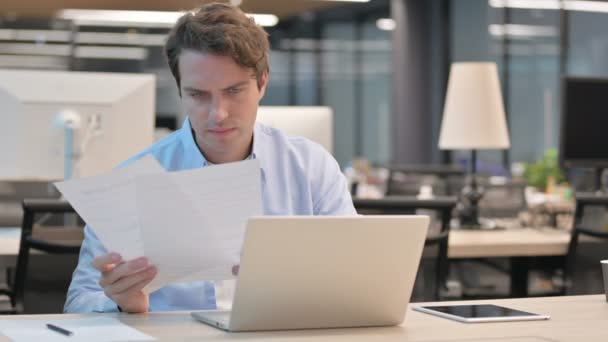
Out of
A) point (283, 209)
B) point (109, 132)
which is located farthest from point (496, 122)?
point (283, 209)

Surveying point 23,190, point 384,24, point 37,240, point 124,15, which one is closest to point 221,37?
point 37,240

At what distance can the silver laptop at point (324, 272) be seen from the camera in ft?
5.44

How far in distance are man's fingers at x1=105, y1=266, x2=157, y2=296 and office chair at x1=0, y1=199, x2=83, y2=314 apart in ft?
3.95

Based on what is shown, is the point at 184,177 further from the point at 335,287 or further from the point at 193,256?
the point at 335,287

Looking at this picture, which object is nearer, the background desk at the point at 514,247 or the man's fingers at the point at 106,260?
the man's fingers at the point at 106,260

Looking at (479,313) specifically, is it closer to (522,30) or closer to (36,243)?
(36,243)

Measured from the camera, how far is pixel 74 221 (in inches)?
148

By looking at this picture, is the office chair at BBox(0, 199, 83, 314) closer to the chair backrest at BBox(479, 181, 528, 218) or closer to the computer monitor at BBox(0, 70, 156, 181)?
the computer monitor at BBox(0, 70, 156, 181)

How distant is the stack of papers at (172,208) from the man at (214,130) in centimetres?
20

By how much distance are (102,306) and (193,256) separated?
34 centimetres

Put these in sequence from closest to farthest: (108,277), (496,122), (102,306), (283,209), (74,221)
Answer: (108,277) < (102,306) < (283,209) < (74,221) < (496,122)

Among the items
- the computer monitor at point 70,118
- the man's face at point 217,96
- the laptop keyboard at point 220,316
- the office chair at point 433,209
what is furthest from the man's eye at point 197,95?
the computer monitor at point 70,118

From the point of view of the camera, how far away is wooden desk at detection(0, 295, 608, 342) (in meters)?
1.70

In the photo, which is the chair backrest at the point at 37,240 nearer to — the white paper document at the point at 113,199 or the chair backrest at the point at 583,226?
the white paper document at the point at 113,199
